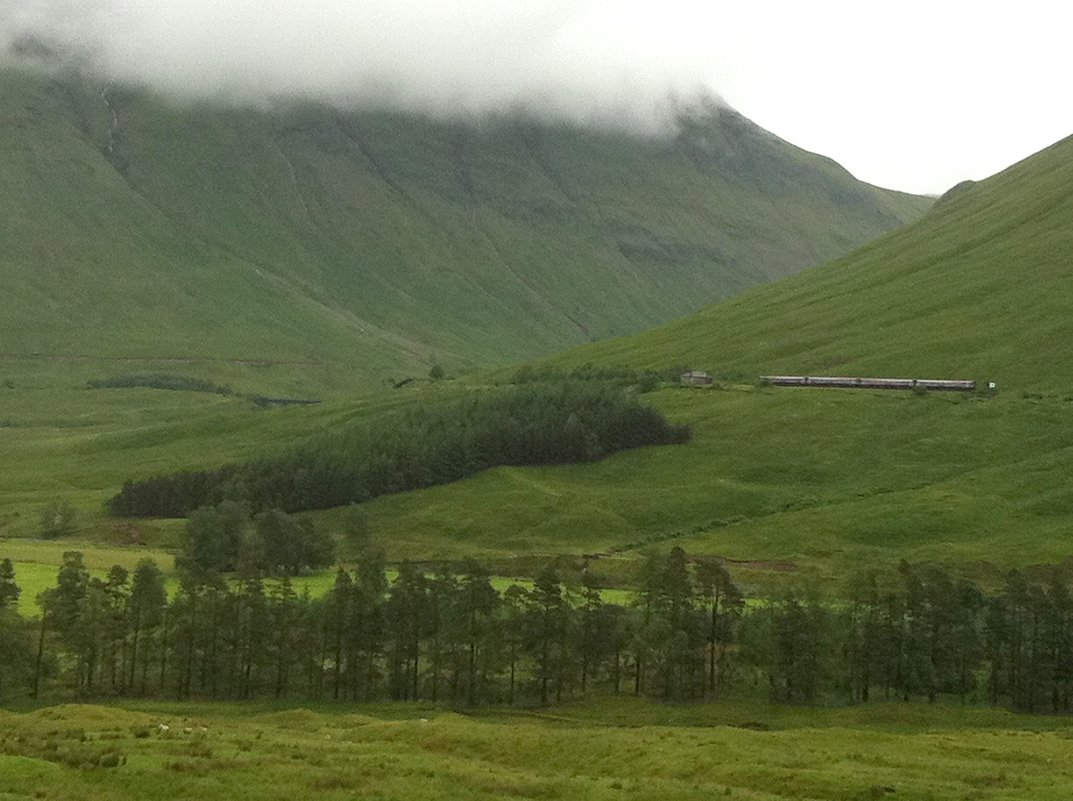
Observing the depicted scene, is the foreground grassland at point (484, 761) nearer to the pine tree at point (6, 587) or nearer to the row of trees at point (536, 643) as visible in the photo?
the row of trees at point (536, 643)

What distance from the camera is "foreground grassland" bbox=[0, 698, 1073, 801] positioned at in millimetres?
54688

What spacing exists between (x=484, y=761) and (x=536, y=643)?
134ft

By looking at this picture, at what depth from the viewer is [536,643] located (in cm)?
11038

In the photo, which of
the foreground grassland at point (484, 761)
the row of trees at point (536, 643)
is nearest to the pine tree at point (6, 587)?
the row of trees at point (536, 643)

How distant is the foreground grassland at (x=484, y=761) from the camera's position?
179ft

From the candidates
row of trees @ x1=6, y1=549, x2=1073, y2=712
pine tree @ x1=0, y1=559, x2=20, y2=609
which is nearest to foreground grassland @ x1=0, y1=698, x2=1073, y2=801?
row of trees @ x1=6, y1=549, x2=1073, y2=712

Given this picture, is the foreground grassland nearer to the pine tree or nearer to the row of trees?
the row of trees

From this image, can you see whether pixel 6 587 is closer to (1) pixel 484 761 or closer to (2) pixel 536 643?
(2) pixel 536 643

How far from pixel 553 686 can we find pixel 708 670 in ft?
45.7

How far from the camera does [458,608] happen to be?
111 meters

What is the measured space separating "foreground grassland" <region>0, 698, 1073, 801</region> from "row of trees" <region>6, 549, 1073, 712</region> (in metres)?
16.8

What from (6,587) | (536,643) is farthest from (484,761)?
(6,587)

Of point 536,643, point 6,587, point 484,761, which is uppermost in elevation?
point 6,587

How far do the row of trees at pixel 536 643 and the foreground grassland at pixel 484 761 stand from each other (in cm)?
1685
